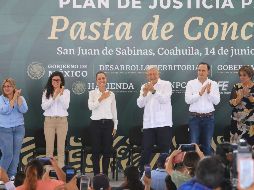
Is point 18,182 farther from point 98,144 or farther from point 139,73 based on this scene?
point 139,73

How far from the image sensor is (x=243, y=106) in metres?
9.51

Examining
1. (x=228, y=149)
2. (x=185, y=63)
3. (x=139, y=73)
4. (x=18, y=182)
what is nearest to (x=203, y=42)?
(x=185, y=63)

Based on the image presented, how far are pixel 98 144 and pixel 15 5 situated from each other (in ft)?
8.21

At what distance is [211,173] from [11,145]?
18.9 feet

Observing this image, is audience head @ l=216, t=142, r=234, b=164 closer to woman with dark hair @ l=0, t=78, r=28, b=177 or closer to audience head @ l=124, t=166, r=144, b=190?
audience head @ l=124, t=166, r=144, b=190

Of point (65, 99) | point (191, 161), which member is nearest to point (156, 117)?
point (65, 99)

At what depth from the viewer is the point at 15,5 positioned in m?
10.5

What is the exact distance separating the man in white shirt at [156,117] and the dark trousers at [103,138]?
1.54ft

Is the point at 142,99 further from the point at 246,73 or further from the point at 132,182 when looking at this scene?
the point at 132,182

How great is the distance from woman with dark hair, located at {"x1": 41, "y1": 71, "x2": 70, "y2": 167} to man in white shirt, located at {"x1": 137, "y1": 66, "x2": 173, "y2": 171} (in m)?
1.08

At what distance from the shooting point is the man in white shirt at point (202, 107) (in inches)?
377

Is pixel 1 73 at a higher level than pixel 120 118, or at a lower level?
higher

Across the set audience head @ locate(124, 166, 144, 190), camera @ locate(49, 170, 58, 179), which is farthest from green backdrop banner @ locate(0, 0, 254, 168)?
audience head @ locate(124, 166, 144, 190)

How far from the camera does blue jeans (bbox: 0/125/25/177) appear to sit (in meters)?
9.55
